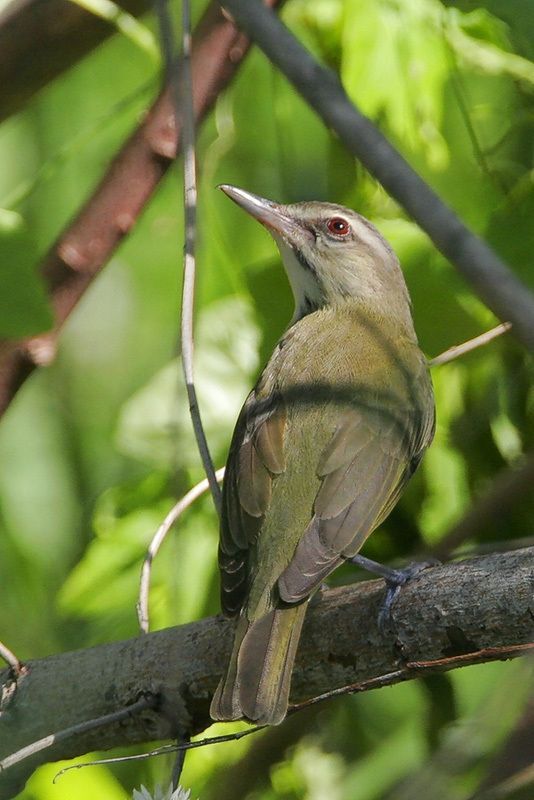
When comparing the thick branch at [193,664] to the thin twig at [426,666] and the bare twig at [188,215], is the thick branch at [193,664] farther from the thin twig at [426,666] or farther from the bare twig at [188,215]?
the bare twig at [188,215]

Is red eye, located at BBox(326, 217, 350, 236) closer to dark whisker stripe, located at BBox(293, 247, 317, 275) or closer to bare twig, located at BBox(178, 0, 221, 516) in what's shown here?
dark whisker stripe, located at BBox(293, 247, 317, 275)

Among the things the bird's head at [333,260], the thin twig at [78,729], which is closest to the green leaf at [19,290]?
the thin twig at [78,729]

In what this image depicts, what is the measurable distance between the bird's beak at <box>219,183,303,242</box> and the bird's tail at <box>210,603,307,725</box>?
5.27 ft

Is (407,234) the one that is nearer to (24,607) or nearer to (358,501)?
(358,501)

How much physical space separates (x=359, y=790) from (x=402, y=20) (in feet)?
9.98

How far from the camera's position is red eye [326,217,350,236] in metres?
4.76

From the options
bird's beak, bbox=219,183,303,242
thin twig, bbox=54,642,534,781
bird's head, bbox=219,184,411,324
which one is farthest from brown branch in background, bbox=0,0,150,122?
thin twig, bbox=54,642,534,781

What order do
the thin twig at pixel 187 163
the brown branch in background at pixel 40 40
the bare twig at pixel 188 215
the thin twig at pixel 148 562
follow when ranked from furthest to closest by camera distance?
the brown branch in background at pixel 40 40
the thin twig at pixel 148 562
the bare twig at pixel 188 215
the thin twig at pixel 187 163

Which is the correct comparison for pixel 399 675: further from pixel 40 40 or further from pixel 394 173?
pixel 40 40

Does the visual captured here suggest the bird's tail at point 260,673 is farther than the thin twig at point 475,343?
No

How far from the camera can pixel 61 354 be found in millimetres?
6461

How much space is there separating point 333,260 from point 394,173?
3.02 m

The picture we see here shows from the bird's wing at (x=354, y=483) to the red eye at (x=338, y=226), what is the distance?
3.36 feet

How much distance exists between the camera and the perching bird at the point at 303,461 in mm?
3215
